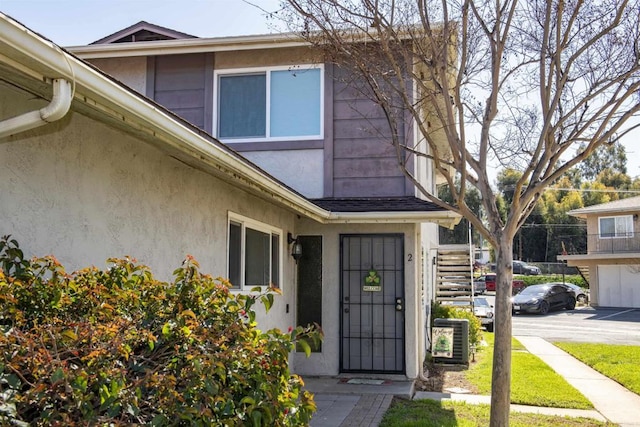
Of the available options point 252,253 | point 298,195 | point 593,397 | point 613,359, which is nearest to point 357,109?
point 298,195

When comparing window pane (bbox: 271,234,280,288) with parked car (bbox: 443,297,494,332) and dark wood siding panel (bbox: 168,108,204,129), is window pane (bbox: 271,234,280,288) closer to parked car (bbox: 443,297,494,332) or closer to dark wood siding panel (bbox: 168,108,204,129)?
dark wood siding panel (bbox: 168,108,204,129)

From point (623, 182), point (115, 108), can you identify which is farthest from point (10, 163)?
point (623, 182)

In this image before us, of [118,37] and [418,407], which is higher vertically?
[118,37]

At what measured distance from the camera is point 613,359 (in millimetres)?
13969

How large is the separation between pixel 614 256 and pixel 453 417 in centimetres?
3026

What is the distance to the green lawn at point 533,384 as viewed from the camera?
9.02 meters

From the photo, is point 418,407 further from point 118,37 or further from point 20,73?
point 118,37

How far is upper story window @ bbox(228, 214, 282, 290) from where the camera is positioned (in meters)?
8.09

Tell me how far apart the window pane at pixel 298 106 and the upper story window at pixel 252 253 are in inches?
81.6

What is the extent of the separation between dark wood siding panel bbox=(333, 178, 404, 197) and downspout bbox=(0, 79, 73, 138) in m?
7.54

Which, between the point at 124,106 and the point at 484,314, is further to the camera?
the point at 484,314

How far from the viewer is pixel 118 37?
38.5ft

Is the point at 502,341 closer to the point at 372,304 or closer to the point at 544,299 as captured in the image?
the point at 372,304

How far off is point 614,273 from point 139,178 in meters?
35.2
